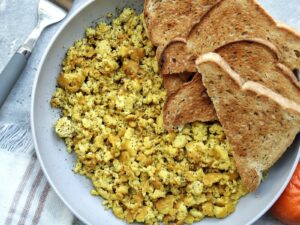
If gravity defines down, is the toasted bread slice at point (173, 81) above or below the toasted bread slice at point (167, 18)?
below

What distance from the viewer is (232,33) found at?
184cm

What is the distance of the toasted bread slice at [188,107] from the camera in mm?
1857

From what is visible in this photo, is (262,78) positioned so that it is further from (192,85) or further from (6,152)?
(6,152)

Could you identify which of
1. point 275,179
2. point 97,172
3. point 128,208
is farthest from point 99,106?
point 275,179

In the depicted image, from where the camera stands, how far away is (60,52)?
1952 mm

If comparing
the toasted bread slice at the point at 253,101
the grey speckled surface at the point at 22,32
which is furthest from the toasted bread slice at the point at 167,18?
the grey speckled surface at the point at 22,32

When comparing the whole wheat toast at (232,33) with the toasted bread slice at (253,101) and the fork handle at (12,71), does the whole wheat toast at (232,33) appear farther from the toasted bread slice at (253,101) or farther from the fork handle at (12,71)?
the fork handle at (12,71)

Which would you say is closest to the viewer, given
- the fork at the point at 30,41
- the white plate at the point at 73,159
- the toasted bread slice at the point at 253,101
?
the toasted bread slice at the point at 253,101

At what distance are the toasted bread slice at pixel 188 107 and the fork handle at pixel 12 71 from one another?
0.50 m

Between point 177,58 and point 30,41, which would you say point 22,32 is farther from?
point 177,58

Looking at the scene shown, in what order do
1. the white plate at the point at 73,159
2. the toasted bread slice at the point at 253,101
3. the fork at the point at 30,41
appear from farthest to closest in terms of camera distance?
the fork at the point at 30,41 → the white plate at the point at 73,159 → the toasted bread slice at the point at 253,101

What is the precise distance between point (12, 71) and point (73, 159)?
1.10 ft

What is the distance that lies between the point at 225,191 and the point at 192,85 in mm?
325

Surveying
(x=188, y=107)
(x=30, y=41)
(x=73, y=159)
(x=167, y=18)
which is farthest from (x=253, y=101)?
(x=30, y=41)
